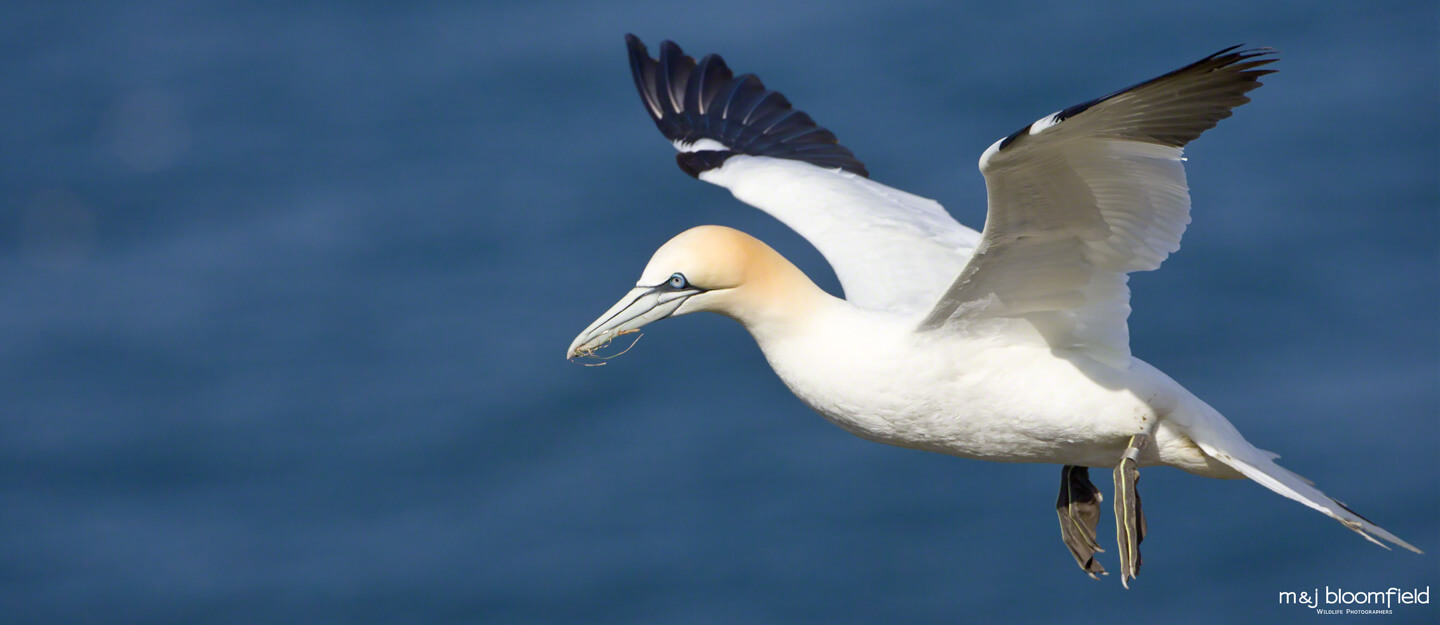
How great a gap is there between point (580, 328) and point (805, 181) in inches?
256

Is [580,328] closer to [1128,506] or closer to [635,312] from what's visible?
[635,312]

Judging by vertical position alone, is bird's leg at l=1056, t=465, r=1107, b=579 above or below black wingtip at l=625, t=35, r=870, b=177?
below

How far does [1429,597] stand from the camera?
15469 millimetres

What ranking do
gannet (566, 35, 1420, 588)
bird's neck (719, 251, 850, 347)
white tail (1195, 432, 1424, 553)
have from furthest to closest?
bird's neck (719, 251, 850, 347) → white tail (1195, 432, 1424, 553) → gannet (566, 35, 1420, 588)

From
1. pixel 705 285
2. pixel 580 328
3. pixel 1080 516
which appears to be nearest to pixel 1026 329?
pixel 705 285

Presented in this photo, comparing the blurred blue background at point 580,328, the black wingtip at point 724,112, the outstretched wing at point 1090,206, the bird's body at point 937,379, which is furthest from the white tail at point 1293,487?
the blurred blue background at point 580,328

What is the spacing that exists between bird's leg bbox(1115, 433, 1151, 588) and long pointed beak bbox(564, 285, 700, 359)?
6.76ft

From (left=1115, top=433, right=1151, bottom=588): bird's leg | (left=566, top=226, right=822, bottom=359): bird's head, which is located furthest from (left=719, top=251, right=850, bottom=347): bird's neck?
(left=1115, top=433, right=1151, bottom=588): bird's leg

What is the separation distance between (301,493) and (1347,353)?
32.1ft

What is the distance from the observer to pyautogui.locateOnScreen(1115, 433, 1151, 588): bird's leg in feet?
25.4

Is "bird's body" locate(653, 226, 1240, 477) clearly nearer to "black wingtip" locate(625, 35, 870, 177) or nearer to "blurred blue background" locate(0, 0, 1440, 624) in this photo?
"black wingtip" locate(625, 35, 870, 177)

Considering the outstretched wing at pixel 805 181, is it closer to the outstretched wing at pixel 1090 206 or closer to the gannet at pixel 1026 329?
the gannet at pixel 1026 329

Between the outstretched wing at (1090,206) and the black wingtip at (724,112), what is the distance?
3670mm

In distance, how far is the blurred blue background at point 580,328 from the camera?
15.6m
